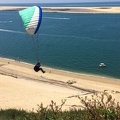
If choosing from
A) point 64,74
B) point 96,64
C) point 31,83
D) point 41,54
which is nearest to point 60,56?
point 41,54

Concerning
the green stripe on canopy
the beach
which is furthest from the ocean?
the green stripe on canopy

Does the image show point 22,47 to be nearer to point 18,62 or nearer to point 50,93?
point 18,62

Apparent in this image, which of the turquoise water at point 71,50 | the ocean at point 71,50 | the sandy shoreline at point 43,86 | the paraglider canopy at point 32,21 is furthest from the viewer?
the turquoise water at point 71,50

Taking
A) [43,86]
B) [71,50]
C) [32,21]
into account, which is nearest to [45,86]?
[43,86]

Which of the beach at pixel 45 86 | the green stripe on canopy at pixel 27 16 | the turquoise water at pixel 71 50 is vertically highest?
the turquoise water at pixel 71 50

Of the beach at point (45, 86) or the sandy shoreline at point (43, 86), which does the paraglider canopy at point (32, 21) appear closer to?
the beach at point (45, 86)

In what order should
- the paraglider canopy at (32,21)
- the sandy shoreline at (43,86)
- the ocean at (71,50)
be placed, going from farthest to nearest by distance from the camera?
the ocean at (71,50)
the sandy shoreline at (43,86)
the paraglider canopy at (32,21)

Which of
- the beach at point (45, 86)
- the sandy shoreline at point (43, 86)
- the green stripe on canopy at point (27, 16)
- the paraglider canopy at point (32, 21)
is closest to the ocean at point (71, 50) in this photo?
the beach at point (45, 86)

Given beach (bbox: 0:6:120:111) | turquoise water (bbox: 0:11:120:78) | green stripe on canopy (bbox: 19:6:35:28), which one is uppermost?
turquoise water (bbox: 0:11:120:78)

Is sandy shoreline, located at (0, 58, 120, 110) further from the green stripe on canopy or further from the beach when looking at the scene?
the green stripe on canopy

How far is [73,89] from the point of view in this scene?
24.7 m

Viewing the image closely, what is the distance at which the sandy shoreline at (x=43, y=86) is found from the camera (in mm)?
20266

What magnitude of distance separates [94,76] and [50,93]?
8542 mm

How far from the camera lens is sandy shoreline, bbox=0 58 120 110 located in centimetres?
2027
